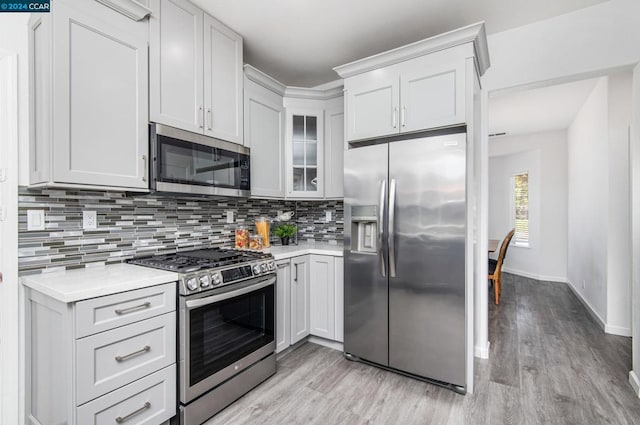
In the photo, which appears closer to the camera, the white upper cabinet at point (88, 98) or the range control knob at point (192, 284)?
the white upper cabinet at point (88, 98)

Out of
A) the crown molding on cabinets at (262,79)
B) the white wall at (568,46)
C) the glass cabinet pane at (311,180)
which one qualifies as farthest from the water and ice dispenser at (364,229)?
the white wall at (568,46)

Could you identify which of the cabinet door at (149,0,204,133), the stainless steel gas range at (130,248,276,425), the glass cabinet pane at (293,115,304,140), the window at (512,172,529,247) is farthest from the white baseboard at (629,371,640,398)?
the window at (512,172,529,247)

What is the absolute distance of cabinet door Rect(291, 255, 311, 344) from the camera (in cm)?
270

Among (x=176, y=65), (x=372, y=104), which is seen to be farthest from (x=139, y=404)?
(x=372, y=104)

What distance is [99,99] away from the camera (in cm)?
169

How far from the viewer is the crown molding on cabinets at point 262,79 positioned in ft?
Result: 8.65

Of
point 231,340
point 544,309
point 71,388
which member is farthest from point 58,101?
point 544,309

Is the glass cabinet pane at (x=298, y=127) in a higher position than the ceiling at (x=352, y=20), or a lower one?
lower

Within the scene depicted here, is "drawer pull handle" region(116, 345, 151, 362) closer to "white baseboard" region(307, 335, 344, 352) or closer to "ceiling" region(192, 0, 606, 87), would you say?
"white baseboard" region(307, 335, 344, 352)

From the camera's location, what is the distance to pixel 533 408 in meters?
1.99

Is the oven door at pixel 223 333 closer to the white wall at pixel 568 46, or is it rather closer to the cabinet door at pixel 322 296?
the cabinet door at pixel 322 296

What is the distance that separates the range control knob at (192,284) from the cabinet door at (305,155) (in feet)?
5.13

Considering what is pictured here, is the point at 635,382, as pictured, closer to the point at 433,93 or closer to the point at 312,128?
the point at 433,93

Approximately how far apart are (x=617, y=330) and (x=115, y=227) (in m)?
4.72
